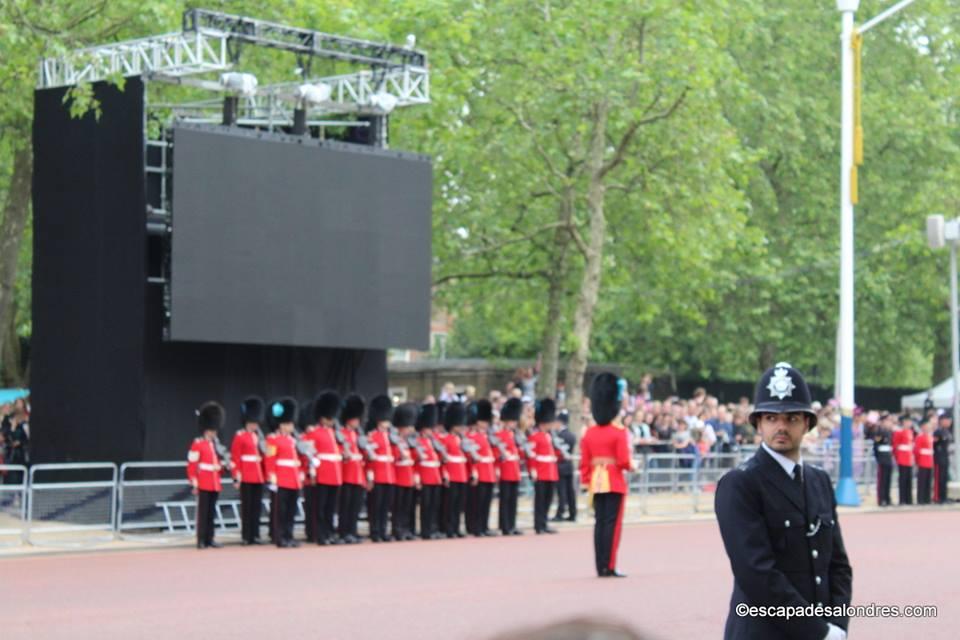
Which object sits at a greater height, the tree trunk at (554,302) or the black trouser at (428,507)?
the tree trunk at (554,302)

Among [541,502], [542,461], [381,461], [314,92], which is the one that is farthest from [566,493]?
[314,92]

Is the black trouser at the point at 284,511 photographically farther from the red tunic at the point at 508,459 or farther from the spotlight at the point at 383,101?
the spotlight at the point at 383,101

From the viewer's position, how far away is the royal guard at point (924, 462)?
1217 inches

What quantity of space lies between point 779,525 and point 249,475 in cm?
1460

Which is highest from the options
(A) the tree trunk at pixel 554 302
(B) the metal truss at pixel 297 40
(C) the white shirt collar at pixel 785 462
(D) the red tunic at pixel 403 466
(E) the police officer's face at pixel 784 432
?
(B) the metal truss at pixel 297 40

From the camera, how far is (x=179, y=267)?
2112 cm

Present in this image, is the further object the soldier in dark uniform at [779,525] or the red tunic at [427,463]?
the red tunic at [427,463]

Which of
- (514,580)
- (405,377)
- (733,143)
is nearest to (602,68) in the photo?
(733,143)

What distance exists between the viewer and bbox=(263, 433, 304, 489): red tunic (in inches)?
804

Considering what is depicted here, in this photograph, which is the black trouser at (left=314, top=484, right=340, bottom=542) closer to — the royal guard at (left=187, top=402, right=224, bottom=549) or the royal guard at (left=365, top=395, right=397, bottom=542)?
the royal guard at (left=365, top=395, right=397, bottom=542)

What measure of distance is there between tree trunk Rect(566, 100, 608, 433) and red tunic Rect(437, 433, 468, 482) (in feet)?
23.2

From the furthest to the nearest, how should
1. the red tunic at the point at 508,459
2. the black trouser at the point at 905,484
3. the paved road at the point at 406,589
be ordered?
the black trouser at the point at 905,484 → the red tunic at the point at 508,459 → the paved road at the point at 406,589

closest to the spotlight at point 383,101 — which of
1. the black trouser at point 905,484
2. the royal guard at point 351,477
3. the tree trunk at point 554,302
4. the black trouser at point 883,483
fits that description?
the royal guard at point 351,477

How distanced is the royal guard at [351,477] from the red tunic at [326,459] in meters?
0.27
